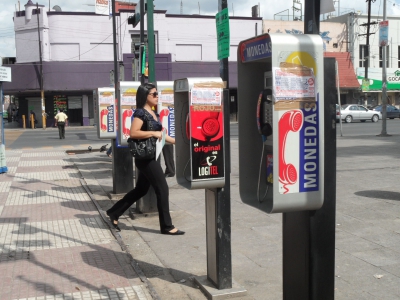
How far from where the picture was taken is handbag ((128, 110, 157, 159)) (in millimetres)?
6387

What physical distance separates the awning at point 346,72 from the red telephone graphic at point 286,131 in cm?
4468

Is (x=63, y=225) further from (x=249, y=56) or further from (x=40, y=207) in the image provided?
(x=249, y=56)

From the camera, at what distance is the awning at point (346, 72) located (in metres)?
46.2

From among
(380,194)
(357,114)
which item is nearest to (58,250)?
(380,194)

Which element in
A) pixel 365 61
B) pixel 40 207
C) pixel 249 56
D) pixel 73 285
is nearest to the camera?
pixel 249 56

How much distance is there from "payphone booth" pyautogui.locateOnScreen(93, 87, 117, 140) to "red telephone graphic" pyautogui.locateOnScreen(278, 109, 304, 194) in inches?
300

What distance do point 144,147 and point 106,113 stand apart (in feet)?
15.8

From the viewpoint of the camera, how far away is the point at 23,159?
18.0 m

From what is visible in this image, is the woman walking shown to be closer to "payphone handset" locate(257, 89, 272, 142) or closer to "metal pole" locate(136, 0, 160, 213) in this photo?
"metal pole" locate(136, 0, 160, 213)

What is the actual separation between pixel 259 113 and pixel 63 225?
17.1ft

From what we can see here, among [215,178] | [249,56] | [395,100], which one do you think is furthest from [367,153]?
[395,100]

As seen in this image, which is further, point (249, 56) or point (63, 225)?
point (63, 225)

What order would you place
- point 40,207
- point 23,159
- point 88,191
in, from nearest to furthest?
point 40,207 < point 88,191 < point 23,159

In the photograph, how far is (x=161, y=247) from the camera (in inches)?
253
